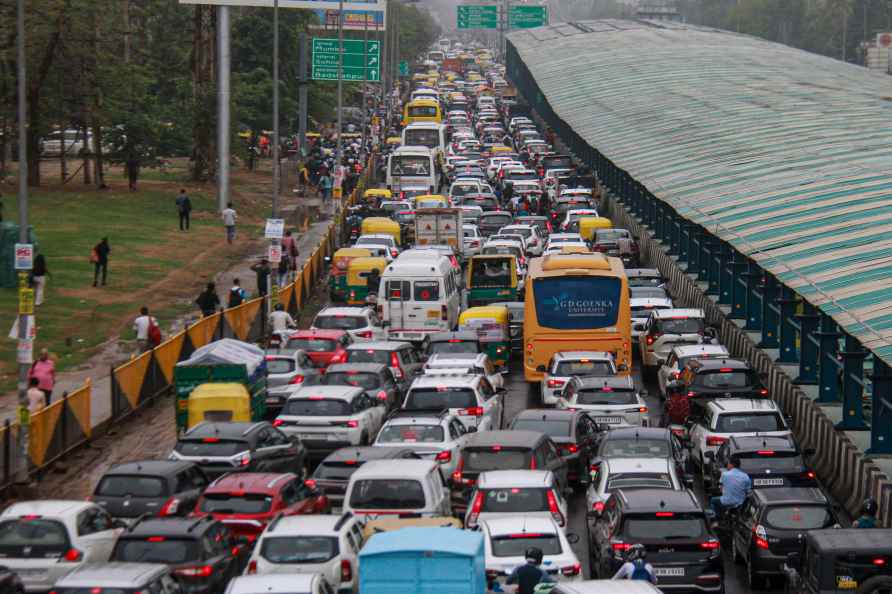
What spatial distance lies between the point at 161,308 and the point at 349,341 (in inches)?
402

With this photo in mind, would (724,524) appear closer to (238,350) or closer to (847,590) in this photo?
(847,590)

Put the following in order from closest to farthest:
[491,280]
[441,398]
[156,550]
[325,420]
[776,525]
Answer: [156,550]
[776,525]
[325,420]
[441,398]
[491,280]

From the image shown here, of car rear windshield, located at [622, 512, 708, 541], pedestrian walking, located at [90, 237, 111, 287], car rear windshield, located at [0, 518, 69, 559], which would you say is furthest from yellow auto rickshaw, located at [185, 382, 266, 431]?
pedestrian walking, located at [90, 237, 111, 287]

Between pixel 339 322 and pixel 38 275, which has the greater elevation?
pixel 38 275

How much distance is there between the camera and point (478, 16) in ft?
561

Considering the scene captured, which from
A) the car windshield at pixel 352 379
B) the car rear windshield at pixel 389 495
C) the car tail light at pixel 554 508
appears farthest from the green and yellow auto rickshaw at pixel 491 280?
the car tail light at pixel 554 508

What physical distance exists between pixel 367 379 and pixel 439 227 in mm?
22305

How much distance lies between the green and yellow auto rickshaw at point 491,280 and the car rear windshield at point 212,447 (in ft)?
66.4

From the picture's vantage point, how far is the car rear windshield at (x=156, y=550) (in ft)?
60.5

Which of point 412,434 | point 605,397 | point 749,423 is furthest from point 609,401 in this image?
point 412,434

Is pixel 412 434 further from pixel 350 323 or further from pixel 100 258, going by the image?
pixel 100 258

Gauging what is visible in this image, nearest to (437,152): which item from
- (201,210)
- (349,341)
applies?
(201,210)

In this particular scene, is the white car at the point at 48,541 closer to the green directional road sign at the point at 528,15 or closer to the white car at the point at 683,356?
the white car at the point at 683,356

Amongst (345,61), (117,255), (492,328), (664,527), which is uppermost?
(345,61)
